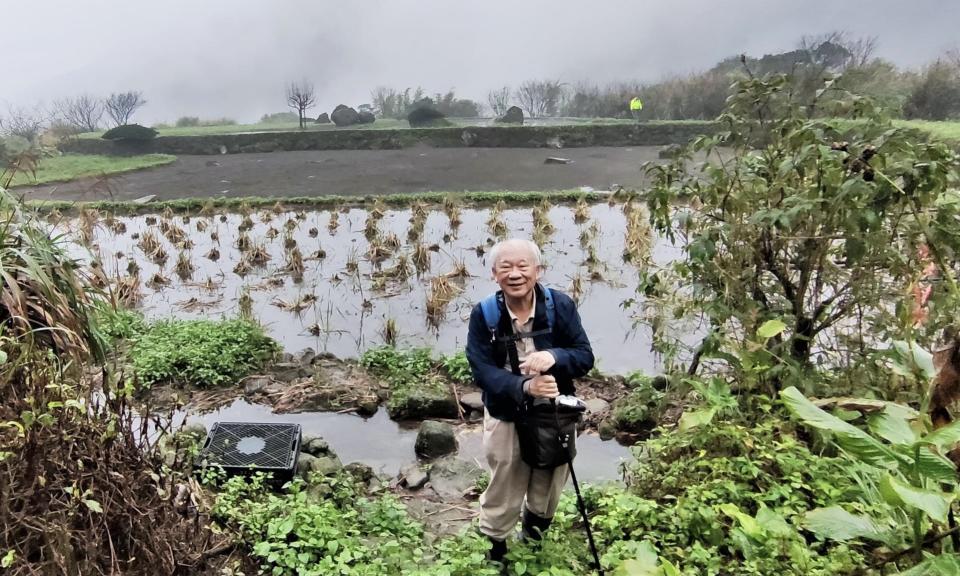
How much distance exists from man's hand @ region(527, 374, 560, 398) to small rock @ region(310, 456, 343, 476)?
168 centimetres

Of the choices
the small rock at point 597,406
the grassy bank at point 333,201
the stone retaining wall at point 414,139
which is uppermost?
the stone retaining wall at point 414,139

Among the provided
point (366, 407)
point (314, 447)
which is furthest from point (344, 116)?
point (314, 447)

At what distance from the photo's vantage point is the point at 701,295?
3.15 metres

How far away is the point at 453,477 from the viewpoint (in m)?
3.40

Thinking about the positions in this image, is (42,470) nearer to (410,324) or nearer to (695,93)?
(410,324)

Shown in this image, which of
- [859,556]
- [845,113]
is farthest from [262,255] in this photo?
[859,556]

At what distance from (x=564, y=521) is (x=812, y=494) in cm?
100

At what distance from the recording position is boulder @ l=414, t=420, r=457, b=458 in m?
3.71

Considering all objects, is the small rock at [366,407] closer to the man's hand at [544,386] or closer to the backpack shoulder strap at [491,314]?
the backpack shoulder strap at [491,314]

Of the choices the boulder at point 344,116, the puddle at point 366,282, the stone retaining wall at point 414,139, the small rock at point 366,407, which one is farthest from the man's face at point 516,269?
the boulder at point 344,116

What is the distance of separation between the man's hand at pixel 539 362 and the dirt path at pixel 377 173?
13.3m

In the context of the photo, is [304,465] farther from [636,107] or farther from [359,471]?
[636,107]

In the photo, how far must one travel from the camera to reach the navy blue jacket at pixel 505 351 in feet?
6.79

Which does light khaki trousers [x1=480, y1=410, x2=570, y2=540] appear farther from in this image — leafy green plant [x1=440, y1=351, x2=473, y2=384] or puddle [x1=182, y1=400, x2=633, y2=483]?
leafy green plant [x1=440, y1=351, x2=473, y2=384]
